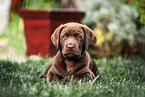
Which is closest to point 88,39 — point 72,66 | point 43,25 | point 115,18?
point 72,66

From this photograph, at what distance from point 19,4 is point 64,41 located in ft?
32.9

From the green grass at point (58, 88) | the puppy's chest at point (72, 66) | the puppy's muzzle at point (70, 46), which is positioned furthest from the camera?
the puppy's chest at point (72, 66)

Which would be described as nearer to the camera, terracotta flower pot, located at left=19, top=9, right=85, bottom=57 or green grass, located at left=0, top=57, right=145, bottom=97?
green grass, located at left=0, top=57, right=145, bottom=97

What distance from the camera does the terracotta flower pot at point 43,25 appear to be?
7133 mm

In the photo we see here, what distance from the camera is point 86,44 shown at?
369 centimetres

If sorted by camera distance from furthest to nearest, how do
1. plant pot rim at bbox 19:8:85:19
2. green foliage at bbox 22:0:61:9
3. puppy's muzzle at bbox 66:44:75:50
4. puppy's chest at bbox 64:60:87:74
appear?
green foliage at bbox 22:0:61:9 < plant pot rim at bbox 19:8:85:19 < puppy's chest at bbox 64:60:87:74 < puppy's muzzle at bbox 66:44:75:50

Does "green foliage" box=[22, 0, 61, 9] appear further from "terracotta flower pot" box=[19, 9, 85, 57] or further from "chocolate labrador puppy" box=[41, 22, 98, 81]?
"chocolate labrador puppy" box=[41, 22, 98, 81]

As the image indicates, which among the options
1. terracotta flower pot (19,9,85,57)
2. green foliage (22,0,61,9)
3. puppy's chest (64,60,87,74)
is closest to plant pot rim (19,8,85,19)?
terracotta flower pot (19,9,85,57)

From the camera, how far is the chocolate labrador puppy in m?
3.54

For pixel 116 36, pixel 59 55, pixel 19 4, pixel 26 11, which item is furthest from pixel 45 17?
pixel 19 4

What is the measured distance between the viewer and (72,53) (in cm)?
350

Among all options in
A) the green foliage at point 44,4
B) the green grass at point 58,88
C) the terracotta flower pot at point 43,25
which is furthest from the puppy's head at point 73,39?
the green foliage at point 44,4

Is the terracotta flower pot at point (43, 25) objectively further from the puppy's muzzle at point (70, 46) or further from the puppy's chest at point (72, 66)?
the puppy's muzzle at point (70, 46)

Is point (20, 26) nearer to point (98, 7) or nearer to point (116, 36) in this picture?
point (98, 7)
